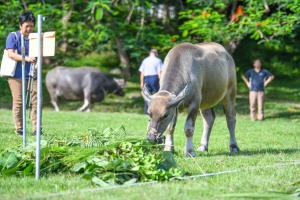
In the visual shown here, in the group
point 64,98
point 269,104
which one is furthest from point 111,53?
point 269,104

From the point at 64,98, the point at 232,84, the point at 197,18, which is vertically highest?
the point at 197,18

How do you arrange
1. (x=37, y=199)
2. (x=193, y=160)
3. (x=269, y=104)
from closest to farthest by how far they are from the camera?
1. (x=37, y=199)
2. (x=193, y=160)
3. (x=269, y=104)

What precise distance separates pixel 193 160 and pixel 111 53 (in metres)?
26.9

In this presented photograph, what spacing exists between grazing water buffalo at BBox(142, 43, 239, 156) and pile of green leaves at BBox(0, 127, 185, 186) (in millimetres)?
1047

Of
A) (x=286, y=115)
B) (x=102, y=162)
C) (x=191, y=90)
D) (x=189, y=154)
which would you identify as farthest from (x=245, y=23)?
(x=102, y=162)

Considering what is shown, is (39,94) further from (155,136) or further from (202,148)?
(202,148)

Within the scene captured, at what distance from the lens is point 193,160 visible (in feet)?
32.1

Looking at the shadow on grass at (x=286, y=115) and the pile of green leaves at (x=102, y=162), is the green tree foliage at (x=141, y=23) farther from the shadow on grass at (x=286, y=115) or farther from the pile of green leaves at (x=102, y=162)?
the pile of green leaves at (x=102, y=162)

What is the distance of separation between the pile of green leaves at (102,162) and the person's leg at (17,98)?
4034 mm

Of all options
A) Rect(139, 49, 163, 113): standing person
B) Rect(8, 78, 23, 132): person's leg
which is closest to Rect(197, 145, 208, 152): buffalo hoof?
Rect(8, 78, 23, 132): person's leg

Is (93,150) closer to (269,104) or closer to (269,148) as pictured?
(269,148)

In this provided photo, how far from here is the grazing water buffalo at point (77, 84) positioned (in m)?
27.4

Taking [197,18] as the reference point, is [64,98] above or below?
below

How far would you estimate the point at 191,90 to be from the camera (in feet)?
35.9
